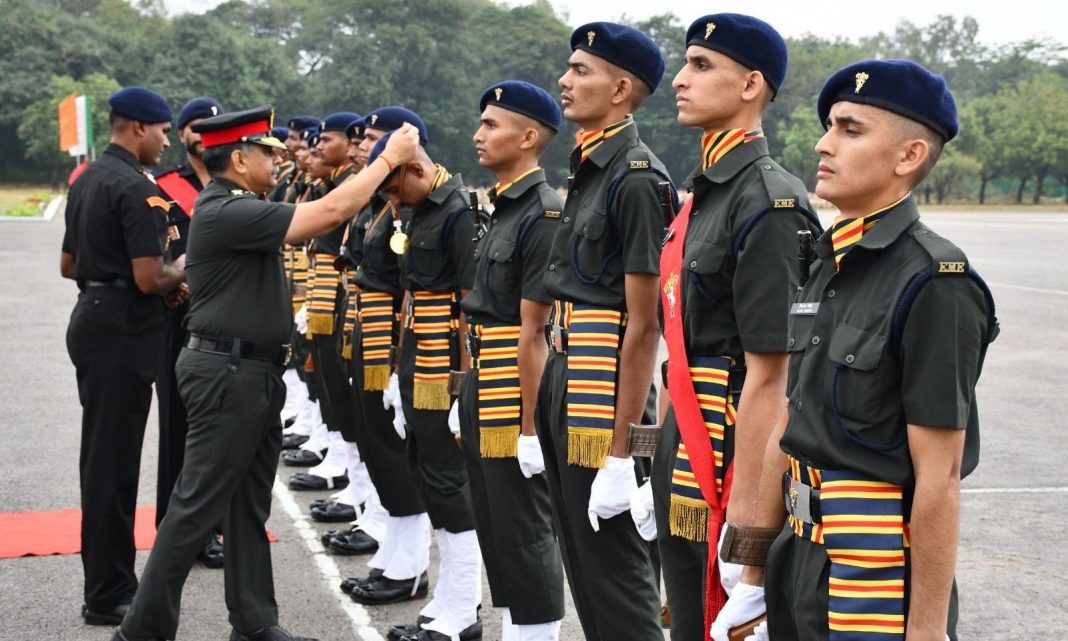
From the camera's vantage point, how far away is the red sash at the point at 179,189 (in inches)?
249

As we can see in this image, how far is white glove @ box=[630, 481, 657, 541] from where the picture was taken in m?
3.65

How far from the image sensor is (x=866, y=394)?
2586 millimetres

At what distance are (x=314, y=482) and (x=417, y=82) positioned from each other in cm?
7047

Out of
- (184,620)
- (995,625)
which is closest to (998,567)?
(995,625)

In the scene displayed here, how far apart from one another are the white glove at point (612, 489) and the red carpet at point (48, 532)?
318cm

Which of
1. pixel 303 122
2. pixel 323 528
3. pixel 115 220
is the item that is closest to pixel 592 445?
pixel 115 220

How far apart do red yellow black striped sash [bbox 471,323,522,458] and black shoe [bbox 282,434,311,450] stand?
516 centimetres

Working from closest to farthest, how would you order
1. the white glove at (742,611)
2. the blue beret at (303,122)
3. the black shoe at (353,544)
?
the white glove at (742,611)
the black shoe at (353,544)
the blue beret at (303,122)

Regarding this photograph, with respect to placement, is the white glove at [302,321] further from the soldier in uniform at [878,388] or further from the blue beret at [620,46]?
the soldier in uniform at [878,388]

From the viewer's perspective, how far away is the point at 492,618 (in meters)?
5.80

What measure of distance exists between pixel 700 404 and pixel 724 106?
0.91m

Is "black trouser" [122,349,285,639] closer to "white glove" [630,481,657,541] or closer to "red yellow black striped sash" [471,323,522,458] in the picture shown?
"red yellow black striped sash" [471,323,522,458]

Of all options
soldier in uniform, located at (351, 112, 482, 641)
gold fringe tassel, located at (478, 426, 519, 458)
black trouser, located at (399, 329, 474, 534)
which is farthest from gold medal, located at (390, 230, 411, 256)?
gold fringe tassel, located at (478, 426, 519, 458)

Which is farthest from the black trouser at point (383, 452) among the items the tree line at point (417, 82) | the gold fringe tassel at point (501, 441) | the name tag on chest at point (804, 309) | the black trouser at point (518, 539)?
the tree line at point (417, 82)
